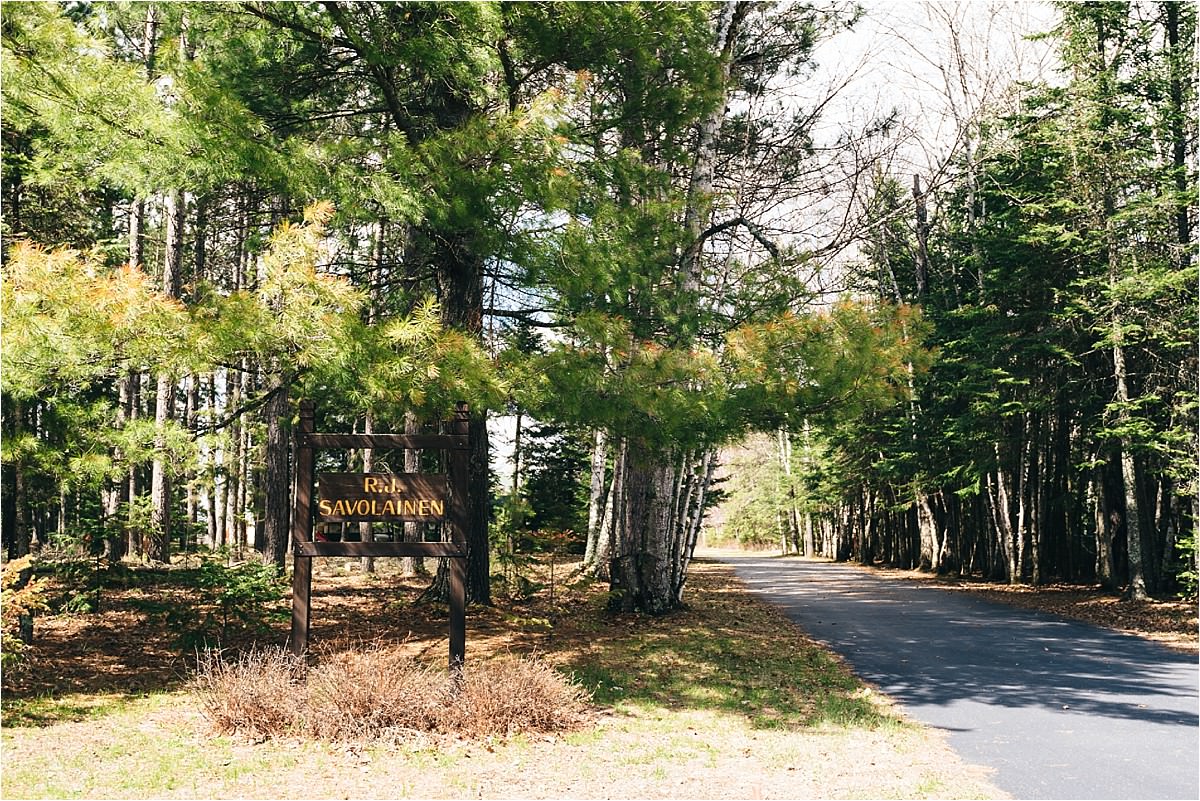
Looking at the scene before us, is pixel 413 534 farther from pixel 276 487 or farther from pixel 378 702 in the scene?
pixel 378 702

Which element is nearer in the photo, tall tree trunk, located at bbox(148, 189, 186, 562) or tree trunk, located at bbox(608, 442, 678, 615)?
tree trunk, located at bbox(608, 442, 678, 615)

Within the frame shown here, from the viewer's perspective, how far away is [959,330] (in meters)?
21.0

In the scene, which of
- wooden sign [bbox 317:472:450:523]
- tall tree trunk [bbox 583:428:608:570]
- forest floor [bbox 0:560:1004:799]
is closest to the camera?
forest floor [bbox 0:560:1004:799]

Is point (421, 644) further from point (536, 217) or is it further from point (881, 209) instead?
point (881, 209)

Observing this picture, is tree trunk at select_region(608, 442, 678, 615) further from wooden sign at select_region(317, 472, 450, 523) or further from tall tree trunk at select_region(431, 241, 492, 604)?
wooden sign at select_region(317, 472, 450, 523)

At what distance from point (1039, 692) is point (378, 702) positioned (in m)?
6.04

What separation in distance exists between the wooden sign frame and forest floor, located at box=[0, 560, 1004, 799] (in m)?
1.14

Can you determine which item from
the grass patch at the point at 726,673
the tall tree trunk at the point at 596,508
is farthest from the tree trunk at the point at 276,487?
the grass patch at the point at 726,673

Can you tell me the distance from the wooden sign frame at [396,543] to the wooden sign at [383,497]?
0.34 ft

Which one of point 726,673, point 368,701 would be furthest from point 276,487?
point 368,701

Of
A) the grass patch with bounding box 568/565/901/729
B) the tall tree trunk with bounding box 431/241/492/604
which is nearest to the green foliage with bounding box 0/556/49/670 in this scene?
the tall tree trunk with bounding box 431/241/492/604

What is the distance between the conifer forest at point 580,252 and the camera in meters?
6.49

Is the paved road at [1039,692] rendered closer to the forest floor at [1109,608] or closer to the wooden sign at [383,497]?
the forest floor at [1109,608]

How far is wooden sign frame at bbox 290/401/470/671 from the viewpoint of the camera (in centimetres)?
714
